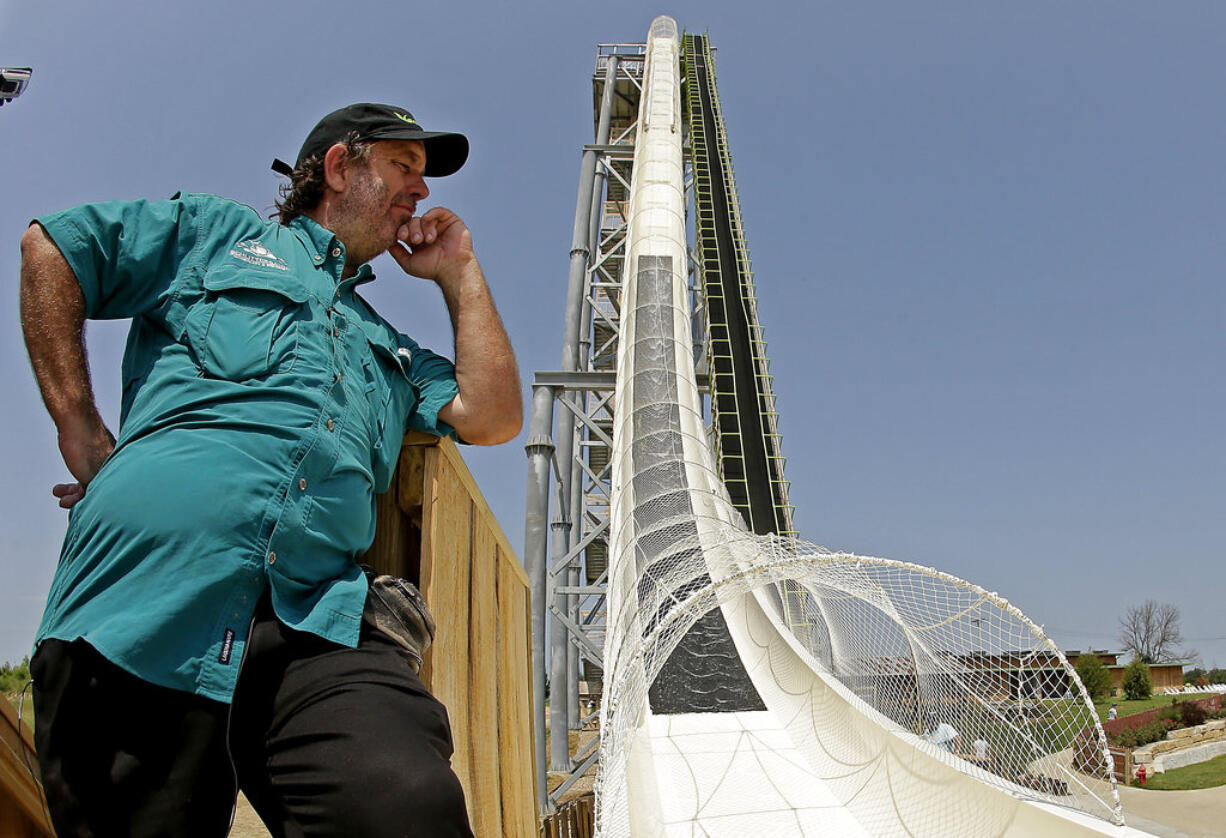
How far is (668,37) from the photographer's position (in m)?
14.4

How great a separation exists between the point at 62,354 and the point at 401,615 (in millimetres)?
555

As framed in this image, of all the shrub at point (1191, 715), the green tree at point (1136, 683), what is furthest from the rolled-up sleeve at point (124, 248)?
the green tree at point (1136, 683)

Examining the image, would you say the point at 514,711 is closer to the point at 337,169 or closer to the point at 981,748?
the point at 337,169

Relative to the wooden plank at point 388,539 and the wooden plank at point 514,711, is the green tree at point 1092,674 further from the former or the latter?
the wooden plank at point 388,539

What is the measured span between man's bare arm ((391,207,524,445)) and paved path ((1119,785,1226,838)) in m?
9.89

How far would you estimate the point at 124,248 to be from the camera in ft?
3.77

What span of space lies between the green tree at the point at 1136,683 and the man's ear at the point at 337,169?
81.4 ft

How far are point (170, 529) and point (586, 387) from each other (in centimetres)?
751

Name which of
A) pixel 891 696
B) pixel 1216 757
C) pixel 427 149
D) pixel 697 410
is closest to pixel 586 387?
pixel 697 410

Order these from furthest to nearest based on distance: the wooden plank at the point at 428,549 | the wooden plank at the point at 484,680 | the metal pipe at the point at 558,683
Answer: the metal pipe at the point at 558,683
the wooden plank at the point at 484,680
the wooden plank at the point at 428,549

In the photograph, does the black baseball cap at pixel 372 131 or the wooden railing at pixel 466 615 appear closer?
the wooden railing at pixel 466 615

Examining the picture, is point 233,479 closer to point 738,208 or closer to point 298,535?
point 298,535

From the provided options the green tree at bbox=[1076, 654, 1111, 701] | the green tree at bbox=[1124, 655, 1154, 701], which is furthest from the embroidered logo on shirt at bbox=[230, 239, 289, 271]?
the green tree at bbox=[1124, 655, 1154, 701]

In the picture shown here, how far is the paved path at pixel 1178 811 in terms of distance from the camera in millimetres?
9156
